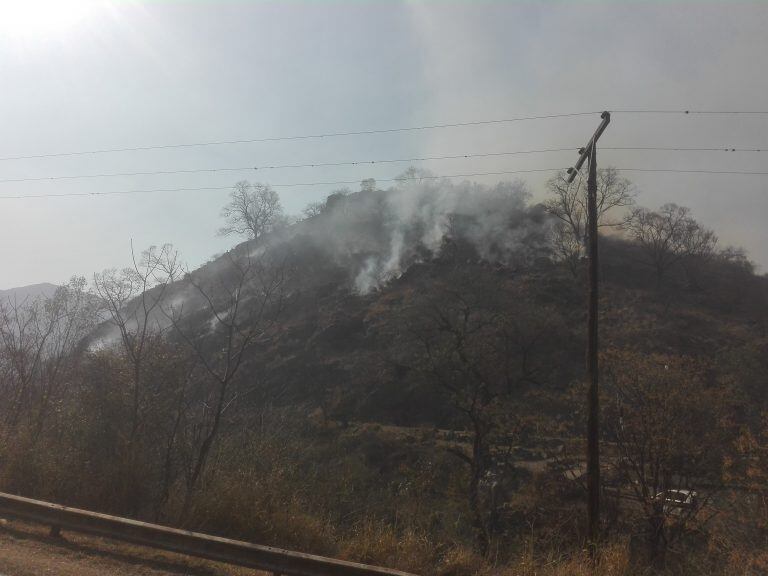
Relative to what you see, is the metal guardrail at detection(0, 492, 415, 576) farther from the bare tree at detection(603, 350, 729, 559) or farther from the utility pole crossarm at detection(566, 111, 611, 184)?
the bare tree at detection(603, 350, 729, 559)

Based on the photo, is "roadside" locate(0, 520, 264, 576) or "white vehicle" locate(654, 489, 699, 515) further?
"white vehicle" locate(654, 489, 699, 515)

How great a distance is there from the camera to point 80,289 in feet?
57.5

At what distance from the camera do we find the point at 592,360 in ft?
33.5

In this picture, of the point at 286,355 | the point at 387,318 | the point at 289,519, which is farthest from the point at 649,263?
the point at 289,519

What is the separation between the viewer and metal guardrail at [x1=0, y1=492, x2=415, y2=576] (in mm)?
5672

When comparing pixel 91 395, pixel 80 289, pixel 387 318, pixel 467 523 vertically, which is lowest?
pixel 467 523

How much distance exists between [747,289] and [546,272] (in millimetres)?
21622

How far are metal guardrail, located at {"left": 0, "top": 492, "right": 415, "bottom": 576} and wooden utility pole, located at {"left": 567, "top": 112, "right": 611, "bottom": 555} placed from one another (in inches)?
225

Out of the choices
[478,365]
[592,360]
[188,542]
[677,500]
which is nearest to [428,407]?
[478,365]

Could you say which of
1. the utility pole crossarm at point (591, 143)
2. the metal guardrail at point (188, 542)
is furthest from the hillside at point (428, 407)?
the utility pole crossarm at point (591, 143)

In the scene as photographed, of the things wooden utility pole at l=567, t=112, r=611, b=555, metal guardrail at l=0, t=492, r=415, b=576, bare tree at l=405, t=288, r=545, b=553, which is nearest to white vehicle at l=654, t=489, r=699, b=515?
bare tree at l=405, t=288, r=545, b=553

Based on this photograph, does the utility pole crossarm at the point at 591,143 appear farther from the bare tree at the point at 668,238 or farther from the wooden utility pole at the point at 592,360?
the bare tree at the point at 668,238

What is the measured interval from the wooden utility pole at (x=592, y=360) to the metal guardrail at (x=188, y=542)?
5.71m

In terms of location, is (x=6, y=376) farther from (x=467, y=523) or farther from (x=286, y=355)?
(x=286, y=355)
